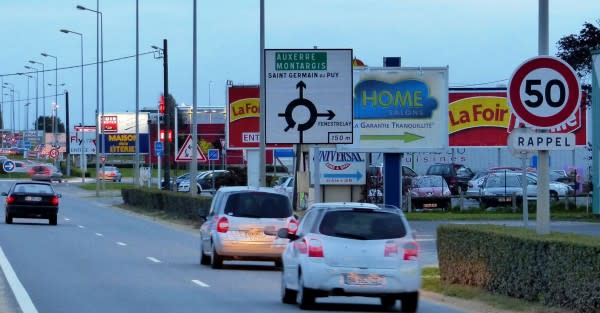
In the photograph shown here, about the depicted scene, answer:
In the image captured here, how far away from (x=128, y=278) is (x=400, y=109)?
19.1 metres

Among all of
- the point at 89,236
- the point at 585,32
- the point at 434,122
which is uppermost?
the point at 585,32

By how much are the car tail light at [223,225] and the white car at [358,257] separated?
7501mm

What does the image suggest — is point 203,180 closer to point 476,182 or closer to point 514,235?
point 476,182

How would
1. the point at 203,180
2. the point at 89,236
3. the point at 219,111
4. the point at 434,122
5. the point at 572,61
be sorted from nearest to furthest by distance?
the point at 89,236
the point at 434,122
the point at 572,61
the point at 203,180
the point at 219,111

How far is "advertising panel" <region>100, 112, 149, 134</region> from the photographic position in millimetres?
122250

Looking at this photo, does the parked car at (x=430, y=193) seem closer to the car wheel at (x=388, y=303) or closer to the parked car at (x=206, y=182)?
the parked car at (x=206, y=182)

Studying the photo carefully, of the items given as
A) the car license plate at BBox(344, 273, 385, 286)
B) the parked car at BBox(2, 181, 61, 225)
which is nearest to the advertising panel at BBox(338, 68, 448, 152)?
the parked car at BBox(2, 181, 61, 225)

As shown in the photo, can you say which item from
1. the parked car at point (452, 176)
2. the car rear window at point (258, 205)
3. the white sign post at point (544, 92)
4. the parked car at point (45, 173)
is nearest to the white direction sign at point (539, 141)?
the white sign post at point (544, 92)

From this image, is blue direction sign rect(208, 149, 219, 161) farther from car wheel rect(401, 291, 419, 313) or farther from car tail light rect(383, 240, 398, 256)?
car tail light rect(383, 240, 398, 256)

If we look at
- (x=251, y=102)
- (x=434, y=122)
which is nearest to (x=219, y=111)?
(x=251, y=102)

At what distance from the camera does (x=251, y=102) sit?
61094 mm

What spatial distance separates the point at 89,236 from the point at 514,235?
2153 centimetres

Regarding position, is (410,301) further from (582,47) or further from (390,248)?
(582,47)

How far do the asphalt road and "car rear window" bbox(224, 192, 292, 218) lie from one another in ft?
3.90
